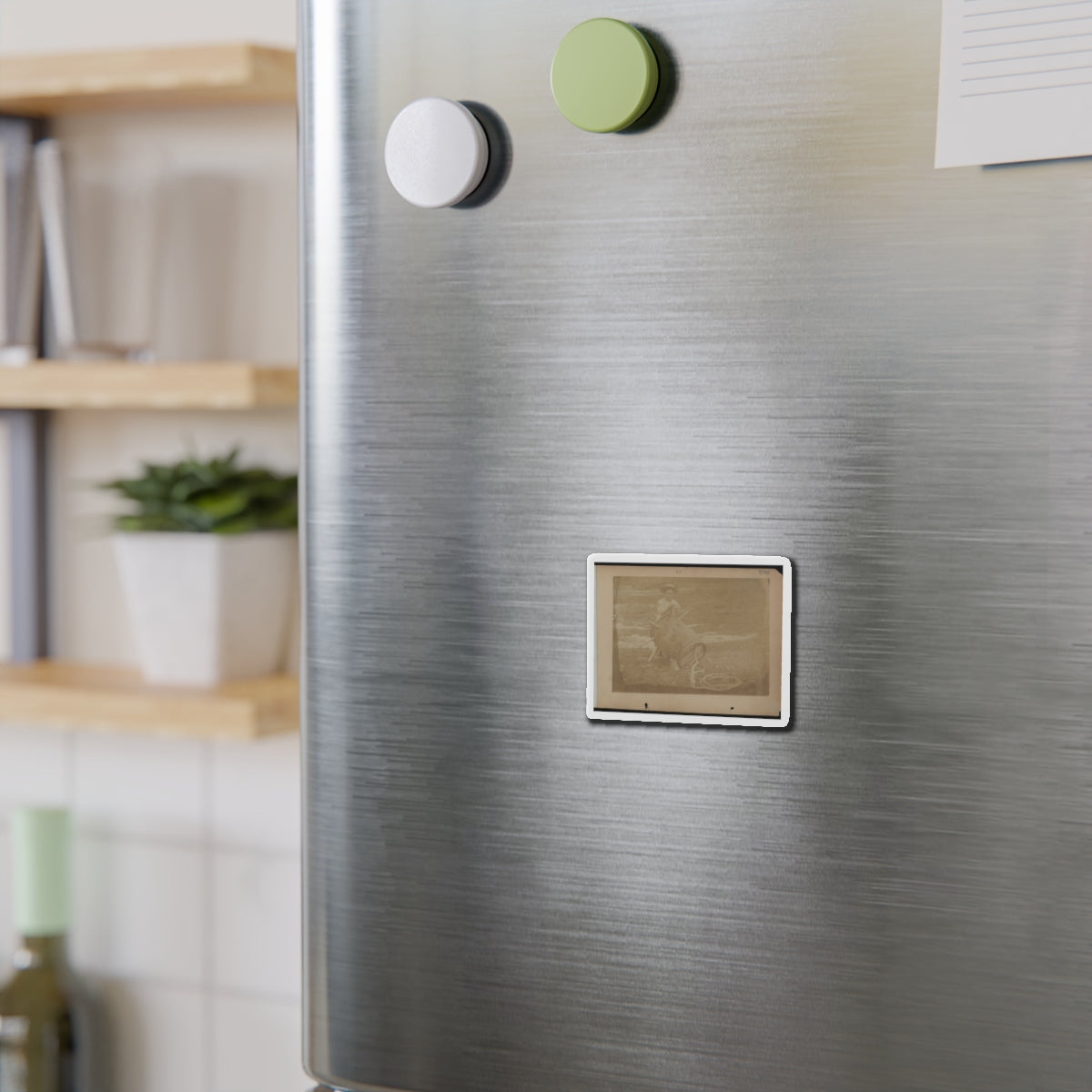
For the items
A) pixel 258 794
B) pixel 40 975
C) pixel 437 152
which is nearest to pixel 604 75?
pixel 437 152

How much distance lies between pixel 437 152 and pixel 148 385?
1.89 feet

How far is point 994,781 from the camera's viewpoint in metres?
0.51

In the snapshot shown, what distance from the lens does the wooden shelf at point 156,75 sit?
102 cm

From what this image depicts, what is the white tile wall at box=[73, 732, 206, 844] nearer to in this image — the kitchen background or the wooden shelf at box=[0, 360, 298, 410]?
the kitchen background

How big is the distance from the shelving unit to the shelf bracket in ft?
0.25

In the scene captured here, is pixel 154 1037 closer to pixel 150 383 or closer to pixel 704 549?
pixel 150 383

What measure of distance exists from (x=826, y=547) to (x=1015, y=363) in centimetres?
10

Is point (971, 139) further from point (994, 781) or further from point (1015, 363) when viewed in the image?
point (994, 781)

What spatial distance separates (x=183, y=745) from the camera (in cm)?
127

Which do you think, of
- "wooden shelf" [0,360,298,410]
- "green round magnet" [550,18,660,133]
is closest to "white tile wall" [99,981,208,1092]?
"wooden shelf" [0,360,298,410]

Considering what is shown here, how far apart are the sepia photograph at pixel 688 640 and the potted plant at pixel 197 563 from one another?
24.5 inches

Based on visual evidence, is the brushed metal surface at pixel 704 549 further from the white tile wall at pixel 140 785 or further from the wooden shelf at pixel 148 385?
the white tile wall at pixel 140 785

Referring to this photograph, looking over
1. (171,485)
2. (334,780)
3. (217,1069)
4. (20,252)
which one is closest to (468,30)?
(334,780)

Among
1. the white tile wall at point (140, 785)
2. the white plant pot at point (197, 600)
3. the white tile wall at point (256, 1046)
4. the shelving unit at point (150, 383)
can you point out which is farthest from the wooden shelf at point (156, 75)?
the white tile wall at point (256, 1046)
